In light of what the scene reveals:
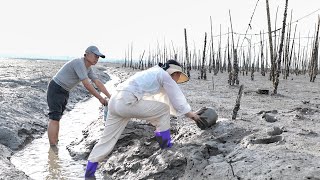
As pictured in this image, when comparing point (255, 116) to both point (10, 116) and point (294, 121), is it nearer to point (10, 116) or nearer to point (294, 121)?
point (294, 121)

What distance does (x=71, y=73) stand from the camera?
624cm

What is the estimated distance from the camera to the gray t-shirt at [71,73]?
6.01m

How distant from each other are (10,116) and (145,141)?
366cm

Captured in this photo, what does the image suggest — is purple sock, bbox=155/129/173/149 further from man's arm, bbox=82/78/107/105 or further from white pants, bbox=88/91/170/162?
man's arm, bbox=82/78/107/105

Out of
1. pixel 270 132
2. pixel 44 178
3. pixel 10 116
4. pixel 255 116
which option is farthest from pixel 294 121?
pixel 10 116

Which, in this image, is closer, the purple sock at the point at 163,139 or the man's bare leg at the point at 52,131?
the purple sock at the point at 163,139

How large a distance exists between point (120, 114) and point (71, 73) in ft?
6.99

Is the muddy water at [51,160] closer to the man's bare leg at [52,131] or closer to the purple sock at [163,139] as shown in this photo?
the man's bare leg at [52,131]

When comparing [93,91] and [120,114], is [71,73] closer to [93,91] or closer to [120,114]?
[93,91]

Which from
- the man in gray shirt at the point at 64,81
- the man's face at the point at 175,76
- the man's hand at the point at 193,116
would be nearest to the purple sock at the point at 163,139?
the man's hand at the point at 193,116

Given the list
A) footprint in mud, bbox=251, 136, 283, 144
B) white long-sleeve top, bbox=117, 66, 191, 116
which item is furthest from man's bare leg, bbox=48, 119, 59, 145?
footprint in mud, bbox=251, 136, 283, 144

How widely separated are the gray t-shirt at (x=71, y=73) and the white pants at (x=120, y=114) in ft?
5.43

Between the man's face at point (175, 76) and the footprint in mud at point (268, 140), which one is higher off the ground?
the man's face at point (175, 76)

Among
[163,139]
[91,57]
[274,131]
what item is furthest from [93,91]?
[274,131]
